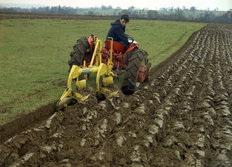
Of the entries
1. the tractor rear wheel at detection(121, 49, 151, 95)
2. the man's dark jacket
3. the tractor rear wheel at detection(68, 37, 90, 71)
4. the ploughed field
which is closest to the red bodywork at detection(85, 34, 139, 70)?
the man's dark jacket

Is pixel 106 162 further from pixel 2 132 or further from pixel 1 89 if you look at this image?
pixel 1 89

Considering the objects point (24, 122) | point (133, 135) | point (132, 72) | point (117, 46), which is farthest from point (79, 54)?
point (133, 135)

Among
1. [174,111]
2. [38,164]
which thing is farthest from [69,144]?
[174,111]

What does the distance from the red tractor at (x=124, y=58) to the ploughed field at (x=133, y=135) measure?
44cm

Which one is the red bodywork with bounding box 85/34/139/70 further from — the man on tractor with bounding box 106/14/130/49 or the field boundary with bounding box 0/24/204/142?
the field boundary with bounding box 0/24/204/142

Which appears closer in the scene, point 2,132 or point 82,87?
point 2,132

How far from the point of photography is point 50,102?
5645 millimetres

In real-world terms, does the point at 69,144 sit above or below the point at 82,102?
below

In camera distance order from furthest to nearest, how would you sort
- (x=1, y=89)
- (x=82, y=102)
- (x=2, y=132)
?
(x=1, y=89), (x=82, y=102), (x=2, y=132)

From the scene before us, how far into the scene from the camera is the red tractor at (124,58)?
6223 mm

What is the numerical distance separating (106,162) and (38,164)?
988 mm

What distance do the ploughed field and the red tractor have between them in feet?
1.44

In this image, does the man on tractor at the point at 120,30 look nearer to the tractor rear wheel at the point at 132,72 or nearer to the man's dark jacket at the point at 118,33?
the man's dark jacket at the point at 118,33

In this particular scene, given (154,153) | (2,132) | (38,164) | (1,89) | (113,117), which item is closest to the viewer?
(38,164)
